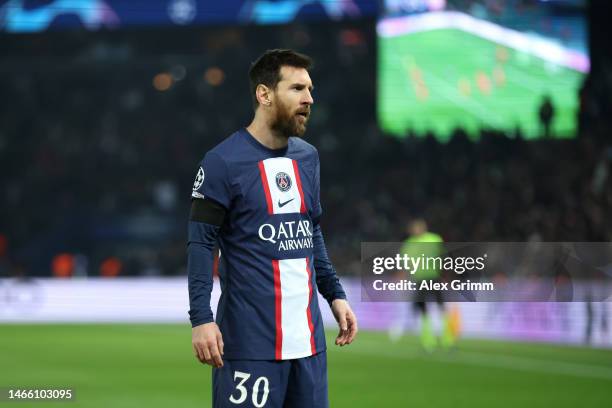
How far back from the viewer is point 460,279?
584 inches

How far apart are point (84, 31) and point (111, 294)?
40.6 ft

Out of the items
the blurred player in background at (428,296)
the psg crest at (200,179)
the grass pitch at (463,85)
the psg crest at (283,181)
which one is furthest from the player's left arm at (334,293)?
the grass pitch at (463,85)

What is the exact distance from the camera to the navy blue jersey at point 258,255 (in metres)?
3.48

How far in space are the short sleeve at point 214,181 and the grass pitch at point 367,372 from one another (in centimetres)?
557

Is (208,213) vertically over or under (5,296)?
over

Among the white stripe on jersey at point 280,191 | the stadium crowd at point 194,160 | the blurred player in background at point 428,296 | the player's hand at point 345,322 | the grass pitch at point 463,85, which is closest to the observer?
the white stripe on jersey at point 280,191

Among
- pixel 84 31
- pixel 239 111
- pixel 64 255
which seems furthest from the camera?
pixel 84 31

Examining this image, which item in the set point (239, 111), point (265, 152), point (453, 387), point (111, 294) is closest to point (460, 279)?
point (453, 387)

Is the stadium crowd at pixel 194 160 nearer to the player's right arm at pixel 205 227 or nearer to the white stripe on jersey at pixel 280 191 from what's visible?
the white stripe on jersey at pixel 280 191

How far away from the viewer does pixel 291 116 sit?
11.5 ft

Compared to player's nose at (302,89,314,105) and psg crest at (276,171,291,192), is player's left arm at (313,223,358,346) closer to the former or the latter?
psg crest at (276,171,291,192)

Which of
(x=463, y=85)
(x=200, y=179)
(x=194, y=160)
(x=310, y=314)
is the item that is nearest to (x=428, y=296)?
(x=463, y=85)

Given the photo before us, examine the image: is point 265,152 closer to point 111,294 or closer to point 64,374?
point 64,374

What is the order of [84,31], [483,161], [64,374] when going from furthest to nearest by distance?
1. [84,31]
2. [483,161]
3. [64,374]
